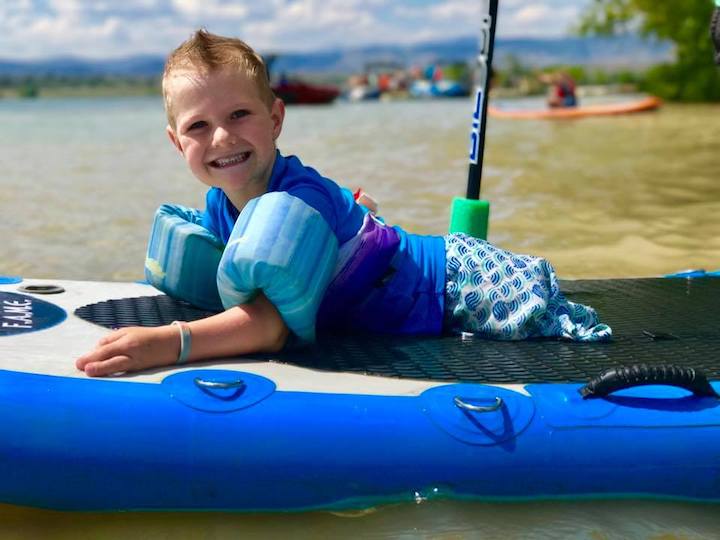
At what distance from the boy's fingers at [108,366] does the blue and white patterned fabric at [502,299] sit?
82cm

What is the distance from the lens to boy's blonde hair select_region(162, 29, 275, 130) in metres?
2.03

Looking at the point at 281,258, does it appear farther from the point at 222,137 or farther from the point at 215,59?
the point at 215,59

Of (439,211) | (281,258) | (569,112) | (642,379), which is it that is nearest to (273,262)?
(281,258)

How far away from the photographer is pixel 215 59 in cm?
203

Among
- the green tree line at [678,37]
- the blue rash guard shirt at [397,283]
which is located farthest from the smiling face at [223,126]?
the green tree line at [678,37]

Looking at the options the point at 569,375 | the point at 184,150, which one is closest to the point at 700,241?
the point at 569,375

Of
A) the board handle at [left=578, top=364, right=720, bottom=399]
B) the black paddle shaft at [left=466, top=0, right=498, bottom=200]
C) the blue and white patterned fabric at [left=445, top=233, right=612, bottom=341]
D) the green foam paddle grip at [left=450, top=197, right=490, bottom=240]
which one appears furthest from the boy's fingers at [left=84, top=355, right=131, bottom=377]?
the black paddle shaft at [left=466, top=0, right=498, bottom=200]

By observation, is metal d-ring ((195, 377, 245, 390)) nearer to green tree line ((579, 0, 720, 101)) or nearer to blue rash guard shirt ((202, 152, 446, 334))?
blue rash guard shirt ((202, 152, 446, 334))

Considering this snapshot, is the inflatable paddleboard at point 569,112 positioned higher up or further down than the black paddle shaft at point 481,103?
further down

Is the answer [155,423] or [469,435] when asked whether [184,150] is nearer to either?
[155,423]

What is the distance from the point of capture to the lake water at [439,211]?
1.85 meters

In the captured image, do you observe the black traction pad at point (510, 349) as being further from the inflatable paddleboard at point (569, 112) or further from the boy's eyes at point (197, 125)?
the inflatable paddleboard at point (569, 112)

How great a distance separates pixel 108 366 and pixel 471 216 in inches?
53.6

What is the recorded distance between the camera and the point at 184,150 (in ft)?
6.90
